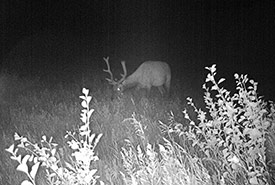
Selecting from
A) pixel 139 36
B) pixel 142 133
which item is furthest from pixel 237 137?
pixel 139 36

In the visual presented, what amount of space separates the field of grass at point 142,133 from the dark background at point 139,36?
297 cm

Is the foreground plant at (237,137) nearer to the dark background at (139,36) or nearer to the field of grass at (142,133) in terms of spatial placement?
the field of grass at (142,133)

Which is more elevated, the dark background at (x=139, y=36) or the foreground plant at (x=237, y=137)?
the dark background at (x=139, y=36)

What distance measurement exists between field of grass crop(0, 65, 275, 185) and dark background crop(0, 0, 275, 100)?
2.97 meters

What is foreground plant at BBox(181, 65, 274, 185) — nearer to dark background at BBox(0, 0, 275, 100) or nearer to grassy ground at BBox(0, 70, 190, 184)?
grassy ground at BBox(0, 70, 190, 184)

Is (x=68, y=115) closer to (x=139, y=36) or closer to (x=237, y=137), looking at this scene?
(x=237, y=137)

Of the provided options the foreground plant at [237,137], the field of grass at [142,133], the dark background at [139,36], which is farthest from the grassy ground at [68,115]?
the dark background at [139,36]

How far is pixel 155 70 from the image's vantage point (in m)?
Result: 9.73

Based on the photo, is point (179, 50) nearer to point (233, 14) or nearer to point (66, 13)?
point (233, 14)

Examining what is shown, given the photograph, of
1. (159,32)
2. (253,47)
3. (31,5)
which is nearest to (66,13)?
(31,5)

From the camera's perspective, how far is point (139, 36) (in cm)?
2145

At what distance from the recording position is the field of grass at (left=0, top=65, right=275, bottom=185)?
3.11 meters

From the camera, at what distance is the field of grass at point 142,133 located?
3.11m

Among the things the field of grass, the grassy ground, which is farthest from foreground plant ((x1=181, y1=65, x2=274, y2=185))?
the grassy ground
